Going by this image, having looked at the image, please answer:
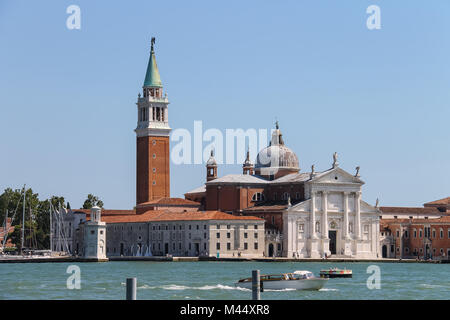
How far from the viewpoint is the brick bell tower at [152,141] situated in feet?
338

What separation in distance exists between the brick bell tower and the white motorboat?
61005 millimetres

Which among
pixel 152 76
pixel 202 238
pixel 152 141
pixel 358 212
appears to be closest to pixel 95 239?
pixel 202 238

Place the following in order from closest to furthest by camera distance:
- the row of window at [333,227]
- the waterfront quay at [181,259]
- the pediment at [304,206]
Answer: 1. the waterfront quay at [181,259]
2. the pediment at [304,206]
3. the row of window at [333,227]

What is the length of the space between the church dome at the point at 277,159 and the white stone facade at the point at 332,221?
26.1ft

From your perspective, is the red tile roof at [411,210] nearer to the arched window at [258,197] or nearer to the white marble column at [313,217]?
the arched window at [258,197]

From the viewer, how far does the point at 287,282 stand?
4112cm

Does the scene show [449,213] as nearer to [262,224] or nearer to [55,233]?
[262,224]

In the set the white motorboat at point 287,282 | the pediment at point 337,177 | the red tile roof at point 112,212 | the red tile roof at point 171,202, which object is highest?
the pediment at point 337,177

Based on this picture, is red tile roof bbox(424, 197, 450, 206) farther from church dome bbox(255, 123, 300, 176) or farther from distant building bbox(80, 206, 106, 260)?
distant building bbox(80, 206, 106, 260)

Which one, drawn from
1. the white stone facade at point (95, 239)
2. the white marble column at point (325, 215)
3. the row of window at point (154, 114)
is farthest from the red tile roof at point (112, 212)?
the white marble column at point (325, 215)

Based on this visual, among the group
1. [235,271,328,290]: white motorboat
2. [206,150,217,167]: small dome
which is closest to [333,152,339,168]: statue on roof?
[206,150,217,167]: small dome

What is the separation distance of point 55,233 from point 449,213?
139 feet
